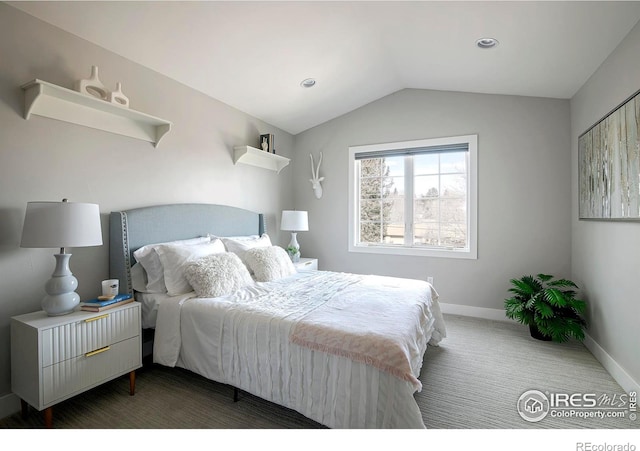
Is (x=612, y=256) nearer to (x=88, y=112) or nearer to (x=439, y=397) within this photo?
(x=439, y=397)

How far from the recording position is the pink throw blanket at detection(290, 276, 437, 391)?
60.3 inches

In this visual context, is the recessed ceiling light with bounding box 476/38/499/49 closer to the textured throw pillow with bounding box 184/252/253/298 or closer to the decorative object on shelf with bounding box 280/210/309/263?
the decorative object on shelf with bounding box 280/210/309/263

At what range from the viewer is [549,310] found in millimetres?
2840

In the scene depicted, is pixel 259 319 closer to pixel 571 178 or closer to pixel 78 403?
pixel 78 403

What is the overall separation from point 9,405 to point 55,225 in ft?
3.79

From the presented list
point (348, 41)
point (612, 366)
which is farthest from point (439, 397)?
point (348, 41)

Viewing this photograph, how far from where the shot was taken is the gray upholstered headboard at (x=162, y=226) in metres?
2.38

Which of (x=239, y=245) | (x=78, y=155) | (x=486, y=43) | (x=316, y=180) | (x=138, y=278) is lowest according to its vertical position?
(x=138, y=278)

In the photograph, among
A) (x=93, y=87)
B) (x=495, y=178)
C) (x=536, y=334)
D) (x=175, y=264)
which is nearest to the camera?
(x=93, y=87)

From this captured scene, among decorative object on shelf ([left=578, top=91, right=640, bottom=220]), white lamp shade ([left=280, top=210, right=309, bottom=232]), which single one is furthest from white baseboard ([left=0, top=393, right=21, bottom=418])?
decorative object on shelf ([left=578, top=91, right=640, bottom=220])

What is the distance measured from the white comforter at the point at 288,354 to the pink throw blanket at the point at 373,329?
→ 0.02 metres

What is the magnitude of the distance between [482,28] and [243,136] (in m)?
2.60

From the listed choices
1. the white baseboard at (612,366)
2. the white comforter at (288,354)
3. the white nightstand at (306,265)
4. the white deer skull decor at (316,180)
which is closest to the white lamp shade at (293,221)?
the white nightstand at (306,265)
